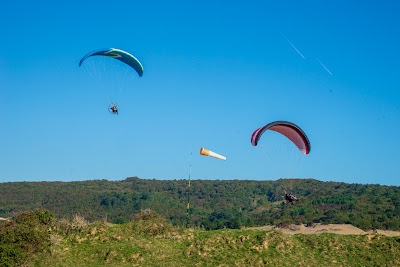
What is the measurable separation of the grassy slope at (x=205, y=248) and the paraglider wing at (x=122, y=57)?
42.3ft

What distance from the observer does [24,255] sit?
97.8 feet

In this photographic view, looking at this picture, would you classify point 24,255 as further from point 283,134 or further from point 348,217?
point 348,217

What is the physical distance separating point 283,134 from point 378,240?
10045mm

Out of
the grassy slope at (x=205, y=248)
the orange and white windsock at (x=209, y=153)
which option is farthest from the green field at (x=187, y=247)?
the orange and white windsock at (x=209, y=153)

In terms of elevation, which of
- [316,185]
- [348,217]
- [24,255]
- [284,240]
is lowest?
[24,255]

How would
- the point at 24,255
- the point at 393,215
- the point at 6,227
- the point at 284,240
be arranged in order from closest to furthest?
the point at 24,255
the point at 6,227
the point at 284,240
the point at 393,215

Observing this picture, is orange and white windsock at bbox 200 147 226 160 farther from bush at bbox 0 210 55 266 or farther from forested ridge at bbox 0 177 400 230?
forested ridge at bbox 0 177 400 230

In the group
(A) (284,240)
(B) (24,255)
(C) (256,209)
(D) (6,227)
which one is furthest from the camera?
(C) (256,209)

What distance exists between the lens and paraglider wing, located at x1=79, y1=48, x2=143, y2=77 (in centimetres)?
3997

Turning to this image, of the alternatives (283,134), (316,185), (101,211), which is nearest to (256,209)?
(316,185)

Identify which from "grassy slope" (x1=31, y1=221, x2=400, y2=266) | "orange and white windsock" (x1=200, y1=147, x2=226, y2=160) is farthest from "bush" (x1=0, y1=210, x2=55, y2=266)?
"orange and white windsock" (x1=200, y1=147, x2=226, y2=160)

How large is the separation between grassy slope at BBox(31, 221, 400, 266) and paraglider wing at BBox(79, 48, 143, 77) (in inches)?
508

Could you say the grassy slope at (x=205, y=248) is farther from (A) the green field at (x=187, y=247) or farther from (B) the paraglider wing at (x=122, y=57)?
(B) the paraglider wing at (x=122, y=57)

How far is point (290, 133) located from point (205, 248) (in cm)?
1097
